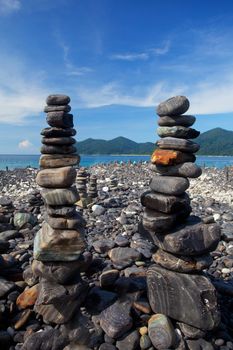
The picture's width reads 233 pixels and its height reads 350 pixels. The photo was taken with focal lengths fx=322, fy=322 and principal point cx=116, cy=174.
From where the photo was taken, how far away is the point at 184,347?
230 inches

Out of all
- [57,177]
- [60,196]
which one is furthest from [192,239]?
[57,177]

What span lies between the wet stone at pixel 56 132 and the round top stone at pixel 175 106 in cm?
191

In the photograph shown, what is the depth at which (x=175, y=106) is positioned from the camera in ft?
20.6

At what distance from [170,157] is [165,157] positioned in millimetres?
103

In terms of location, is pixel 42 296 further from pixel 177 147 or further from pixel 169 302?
pixel 177 147

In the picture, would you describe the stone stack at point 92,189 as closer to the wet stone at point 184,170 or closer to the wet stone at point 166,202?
the wet stone at point 166,202

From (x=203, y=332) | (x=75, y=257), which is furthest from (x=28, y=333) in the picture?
(x=203, y=332)

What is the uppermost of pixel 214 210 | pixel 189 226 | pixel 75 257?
pixel 189 226

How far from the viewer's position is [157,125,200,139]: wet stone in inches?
250

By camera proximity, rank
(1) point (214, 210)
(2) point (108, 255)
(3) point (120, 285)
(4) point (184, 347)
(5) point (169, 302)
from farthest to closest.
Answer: (1) point (214, 210), (2) point (108, 255), (3) point (120, 285), (5) point (169, 302), (4) point (184, 347)

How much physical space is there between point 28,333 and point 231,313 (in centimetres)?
441

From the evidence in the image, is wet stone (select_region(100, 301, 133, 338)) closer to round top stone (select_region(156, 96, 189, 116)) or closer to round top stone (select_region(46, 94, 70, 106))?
round top stone (select_region(156, 96, 189, 116))

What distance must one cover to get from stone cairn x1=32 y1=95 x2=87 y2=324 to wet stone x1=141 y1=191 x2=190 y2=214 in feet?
4.87

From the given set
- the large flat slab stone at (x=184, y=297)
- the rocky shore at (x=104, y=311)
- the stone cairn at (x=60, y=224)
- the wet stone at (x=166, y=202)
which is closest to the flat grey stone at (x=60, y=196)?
the stone cairn at (x=60, y=224)
